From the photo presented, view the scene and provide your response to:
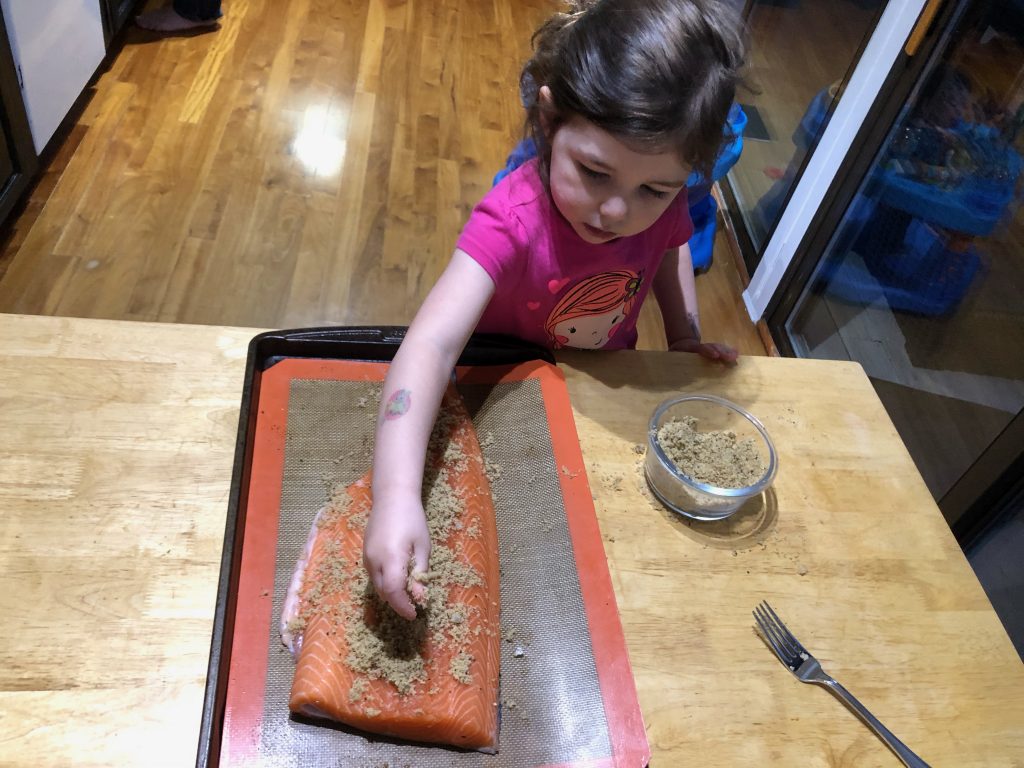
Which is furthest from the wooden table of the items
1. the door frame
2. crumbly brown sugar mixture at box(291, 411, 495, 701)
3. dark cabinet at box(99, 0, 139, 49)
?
dark cabinet at box(99, 0, 139, 49)

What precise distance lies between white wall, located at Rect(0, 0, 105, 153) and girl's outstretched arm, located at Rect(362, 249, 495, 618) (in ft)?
6.13

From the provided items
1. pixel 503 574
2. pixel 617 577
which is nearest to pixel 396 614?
pixel 503 574

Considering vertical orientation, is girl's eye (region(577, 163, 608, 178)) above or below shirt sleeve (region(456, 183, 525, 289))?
above

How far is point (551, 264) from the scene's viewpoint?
3.54ft

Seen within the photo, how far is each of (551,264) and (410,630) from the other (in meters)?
0.54

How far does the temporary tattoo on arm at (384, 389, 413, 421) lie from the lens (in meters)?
0.85

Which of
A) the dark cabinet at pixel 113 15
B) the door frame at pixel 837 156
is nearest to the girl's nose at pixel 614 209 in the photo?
the door frame at pixel 837 156

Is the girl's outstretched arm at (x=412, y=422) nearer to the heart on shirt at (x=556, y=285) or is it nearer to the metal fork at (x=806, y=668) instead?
the heart on shirt at (x=556, y=285)

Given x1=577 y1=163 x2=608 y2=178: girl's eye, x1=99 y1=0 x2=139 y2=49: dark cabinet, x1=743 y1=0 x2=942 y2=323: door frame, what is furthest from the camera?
x1=99 y1=0 x2=139 y2=49: dark cabinet

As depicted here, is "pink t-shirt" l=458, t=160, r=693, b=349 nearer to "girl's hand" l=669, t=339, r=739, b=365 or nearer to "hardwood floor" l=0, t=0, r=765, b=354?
"girl's hand" l=669, t=339, r=739, b=365

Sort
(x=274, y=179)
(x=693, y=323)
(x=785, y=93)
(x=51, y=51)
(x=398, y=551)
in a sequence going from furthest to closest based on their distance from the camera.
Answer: (x=785, y=93)
(x=274, y=179)
(x=51, y=51)
(x=693, y=323)
(x=398, y=551)

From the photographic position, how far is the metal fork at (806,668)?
763 mm

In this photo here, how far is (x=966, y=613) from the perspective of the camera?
895mm

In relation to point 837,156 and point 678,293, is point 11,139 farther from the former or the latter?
point 837,156
